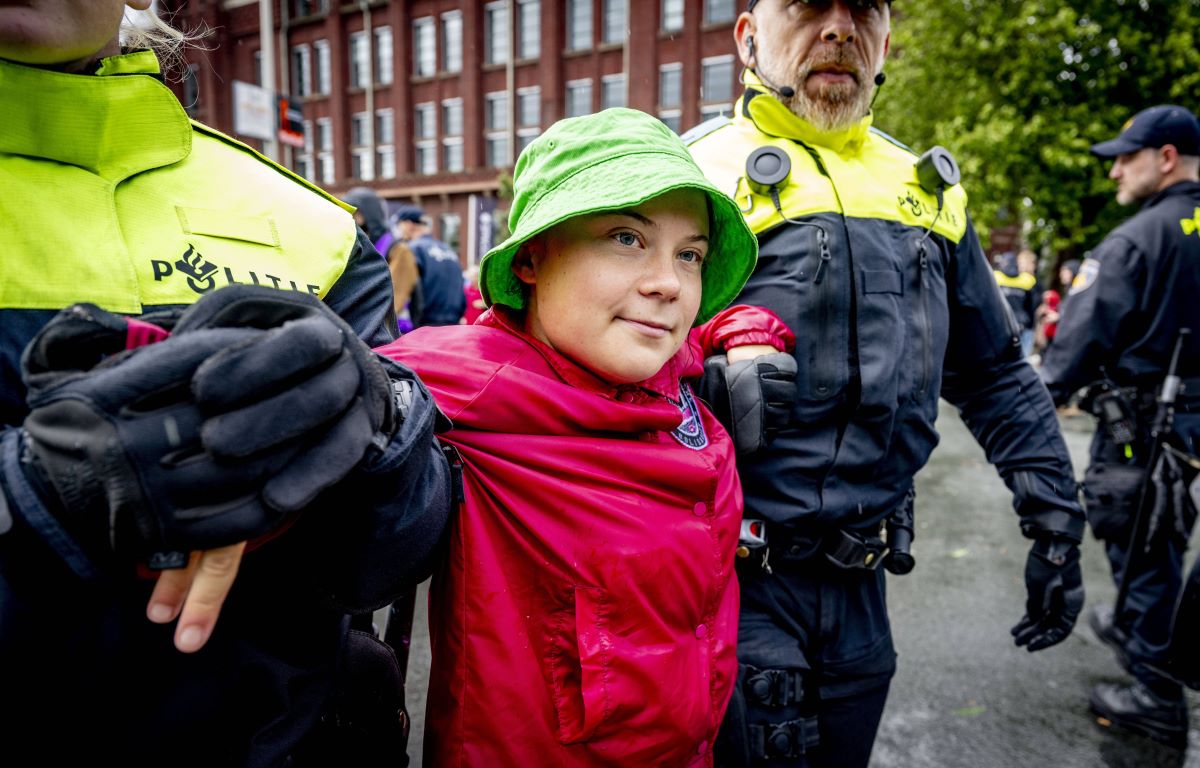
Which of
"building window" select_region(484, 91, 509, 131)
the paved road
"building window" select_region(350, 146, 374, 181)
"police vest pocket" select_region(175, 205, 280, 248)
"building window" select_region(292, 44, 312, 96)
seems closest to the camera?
"police vest pocket" select_region(175, 205, 280, 248)

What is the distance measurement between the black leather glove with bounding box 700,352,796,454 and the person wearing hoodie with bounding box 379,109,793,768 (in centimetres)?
19

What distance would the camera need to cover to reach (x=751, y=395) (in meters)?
1.47

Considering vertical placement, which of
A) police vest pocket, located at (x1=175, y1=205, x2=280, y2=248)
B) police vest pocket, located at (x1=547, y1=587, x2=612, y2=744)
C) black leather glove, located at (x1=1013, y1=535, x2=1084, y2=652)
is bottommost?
black leather glove, located at (x1=1013, y1=535, x2=1084, y2=652)

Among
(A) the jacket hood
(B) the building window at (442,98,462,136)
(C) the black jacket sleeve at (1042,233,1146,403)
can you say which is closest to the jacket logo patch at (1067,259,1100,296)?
(C) the black jacket sleeve at (1042,233,1146,403)

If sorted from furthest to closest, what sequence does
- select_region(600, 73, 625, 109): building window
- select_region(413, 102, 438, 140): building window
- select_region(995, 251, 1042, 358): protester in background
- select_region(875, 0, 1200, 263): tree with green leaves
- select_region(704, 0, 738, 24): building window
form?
1. select_region(413, 102, 438, 140): building window
2. select_region(600, 73, 625, 109): building window
3. select_region(704, 0, 738, 24): building window
4. select_region(875, 0, 1200, 263): tree with green leaves
5. select_region(995, 251, 1042, 358): protester in background

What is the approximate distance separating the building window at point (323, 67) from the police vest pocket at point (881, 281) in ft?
111

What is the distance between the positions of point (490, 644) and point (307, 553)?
12.5 inches

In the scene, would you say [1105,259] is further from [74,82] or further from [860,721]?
[74,82]

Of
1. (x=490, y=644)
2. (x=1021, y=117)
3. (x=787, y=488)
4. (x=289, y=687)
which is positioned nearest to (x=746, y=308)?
(x=787, y=488)

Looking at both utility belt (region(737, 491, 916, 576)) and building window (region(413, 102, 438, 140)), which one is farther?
building window (region(413, 102, 438, 140))

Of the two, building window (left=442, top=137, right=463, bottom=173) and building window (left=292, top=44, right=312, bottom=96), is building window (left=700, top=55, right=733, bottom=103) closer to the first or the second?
building window (left=442, top=137, right=463, bottom=173)

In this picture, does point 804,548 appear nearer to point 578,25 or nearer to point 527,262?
point 527,262

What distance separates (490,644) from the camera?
1098mm

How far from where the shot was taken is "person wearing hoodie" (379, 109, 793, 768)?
1.10 m
